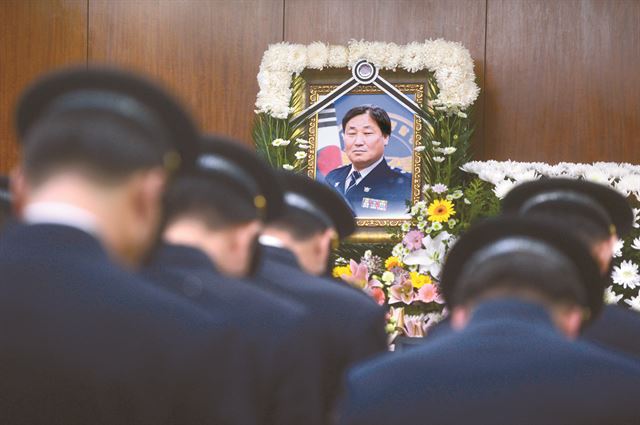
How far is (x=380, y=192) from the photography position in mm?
5531

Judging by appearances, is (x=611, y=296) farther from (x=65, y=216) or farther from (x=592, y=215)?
(x=65, y=216)

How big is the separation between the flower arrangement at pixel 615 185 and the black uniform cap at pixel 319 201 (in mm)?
2106

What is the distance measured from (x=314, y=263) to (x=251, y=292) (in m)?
0.30

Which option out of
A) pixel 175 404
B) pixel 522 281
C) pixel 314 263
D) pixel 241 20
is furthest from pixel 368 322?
pixel 241 20

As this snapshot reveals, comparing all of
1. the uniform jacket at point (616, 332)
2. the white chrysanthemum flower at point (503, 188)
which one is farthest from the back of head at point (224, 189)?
the white chrysanthemum flower at point (503, 188)

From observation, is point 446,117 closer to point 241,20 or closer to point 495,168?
point 495,168

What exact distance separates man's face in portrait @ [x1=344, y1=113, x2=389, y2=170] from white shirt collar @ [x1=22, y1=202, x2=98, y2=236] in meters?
4.55

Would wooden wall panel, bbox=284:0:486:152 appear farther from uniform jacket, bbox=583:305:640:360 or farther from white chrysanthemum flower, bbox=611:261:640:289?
uniform jacket, bbox=583:305:640:360

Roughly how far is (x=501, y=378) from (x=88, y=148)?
2.19 ft

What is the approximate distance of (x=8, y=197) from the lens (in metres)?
1.78

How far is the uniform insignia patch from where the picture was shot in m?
5.50

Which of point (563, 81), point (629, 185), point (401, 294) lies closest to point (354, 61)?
point (563, 81)

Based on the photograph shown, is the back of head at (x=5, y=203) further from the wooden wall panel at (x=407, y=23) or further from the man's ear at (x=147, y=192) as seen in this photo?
the wooden wall panel at (x=407, y=23)

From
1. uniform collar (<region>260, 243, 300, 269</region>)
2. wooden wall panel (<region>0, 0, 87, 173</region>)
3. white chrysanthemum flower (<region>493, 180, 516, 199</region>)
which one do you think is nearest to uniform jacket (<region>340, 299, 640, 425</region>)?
uniform collar (<region>260, 243, 300, 269</region>)
